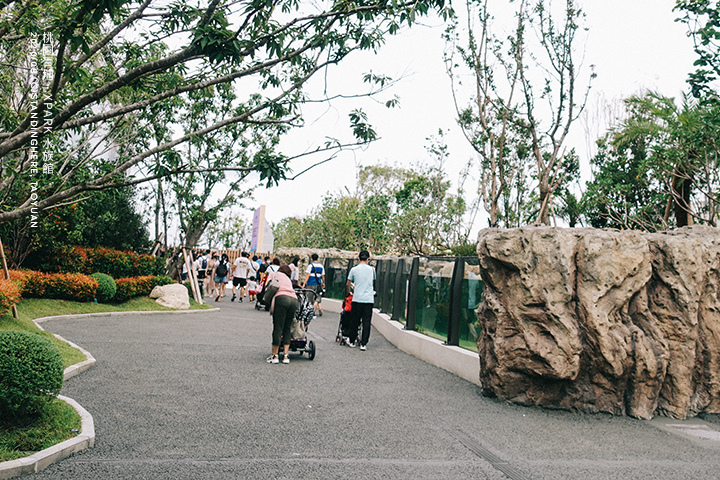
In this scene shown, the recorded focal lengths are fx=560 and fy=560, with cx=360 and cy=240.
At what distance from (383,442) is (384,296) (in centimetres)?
1102

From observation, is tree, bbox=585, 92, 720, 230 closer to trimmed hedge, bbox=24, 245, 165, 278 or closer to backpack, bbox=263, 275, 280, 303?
backpack, bbox=263, 275, 280, 303

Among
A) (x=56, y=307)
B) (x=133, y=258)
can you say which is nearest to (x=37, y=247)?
(x=56, y=307)

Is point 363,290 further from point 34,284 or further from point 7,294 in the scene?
point 34,284

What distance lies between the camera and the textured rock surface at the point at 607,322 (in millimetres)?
7133

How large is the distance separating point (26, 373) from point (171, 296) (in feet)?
42.8

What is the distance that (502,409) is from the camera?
7195mm

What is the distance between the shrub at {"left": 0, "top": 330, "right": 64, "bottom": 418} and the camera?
488 cm

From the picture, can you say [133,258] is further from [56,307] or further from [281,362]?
[281,362]

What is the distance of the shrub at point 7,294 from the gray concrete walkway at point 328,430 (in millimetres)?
1745

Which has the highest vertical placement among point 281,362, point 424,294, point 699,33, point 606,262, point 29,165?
point 699,33

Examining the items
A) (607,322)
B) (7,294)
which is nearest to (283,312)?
(7,294)

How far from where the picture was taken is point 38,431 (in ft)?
16.0

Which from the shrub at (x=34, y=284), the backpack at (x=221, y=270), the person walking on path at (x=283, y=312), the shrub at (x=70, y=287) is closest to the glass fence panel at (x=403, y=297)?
the person walking on path at (x=283, y=312)

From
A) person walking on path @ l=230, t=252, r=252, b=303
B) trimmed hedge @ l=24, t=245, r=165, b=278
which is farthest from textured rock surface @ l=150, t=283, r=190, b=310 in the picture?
person walking on path @ l=230, t=252, r=252, b=303
